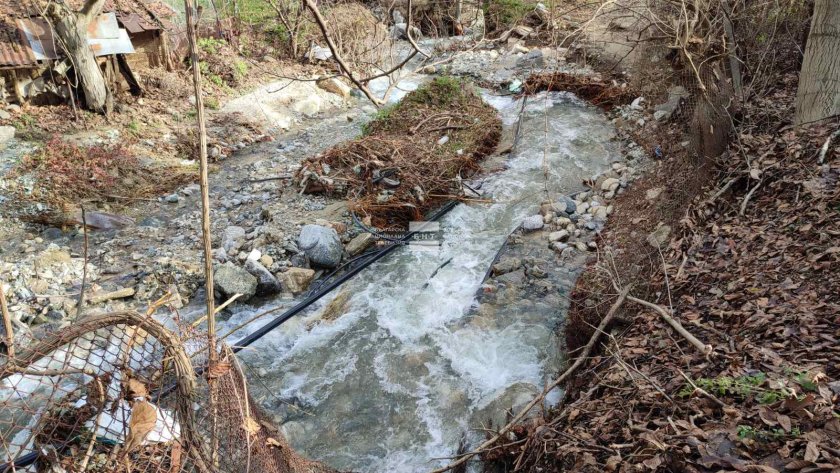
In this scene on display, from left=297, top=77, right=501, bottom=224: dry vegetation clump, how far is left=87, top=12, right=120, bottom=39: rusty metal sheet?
149 inches

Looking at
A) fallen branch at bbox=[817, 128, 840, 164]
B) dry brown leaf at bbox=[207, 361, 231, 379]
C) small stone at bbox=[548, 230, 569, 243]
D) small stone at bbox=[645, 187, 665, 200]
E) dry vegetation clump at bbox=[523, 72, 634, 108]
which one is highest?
dry brown leaf at bbox=[207, 361, 231, 379]

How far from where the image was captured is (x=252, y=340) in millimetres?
4453

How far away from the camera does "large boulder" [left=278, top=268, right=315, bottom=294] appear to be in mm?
5270

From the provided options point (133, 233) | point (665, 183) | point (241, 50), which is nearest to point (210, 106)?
point (241, 50)

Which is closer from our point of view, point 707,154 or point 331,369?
point 331,369

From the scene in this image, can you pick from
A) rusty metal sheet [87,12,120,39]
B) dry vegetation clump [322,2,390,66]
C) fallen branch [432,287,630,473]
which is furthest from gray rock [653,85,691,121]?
rusty metal sheet [87,12,120,39]

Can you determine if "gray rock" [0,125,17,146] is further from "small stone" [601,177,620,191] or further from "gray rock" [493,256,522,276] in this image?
"small stone" [601,177,620,191]

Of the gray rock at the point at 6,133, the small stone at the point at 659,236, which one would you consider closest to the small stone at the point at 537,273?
the small stone at the point at 659,236

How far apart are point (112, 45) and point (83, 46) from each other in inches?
22.2

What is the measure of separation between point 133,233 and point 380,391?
355 centimetres

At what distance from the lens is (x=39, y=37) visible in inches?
280

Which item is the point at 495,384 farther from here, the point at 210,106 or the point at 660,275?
the point at 210,106

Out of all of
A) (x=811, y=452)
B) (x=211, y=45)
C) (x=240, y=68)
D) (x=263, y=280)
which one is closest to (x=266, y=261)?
(x=263, y=280)

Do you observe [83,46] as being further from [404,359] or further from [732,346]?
[732,346]
